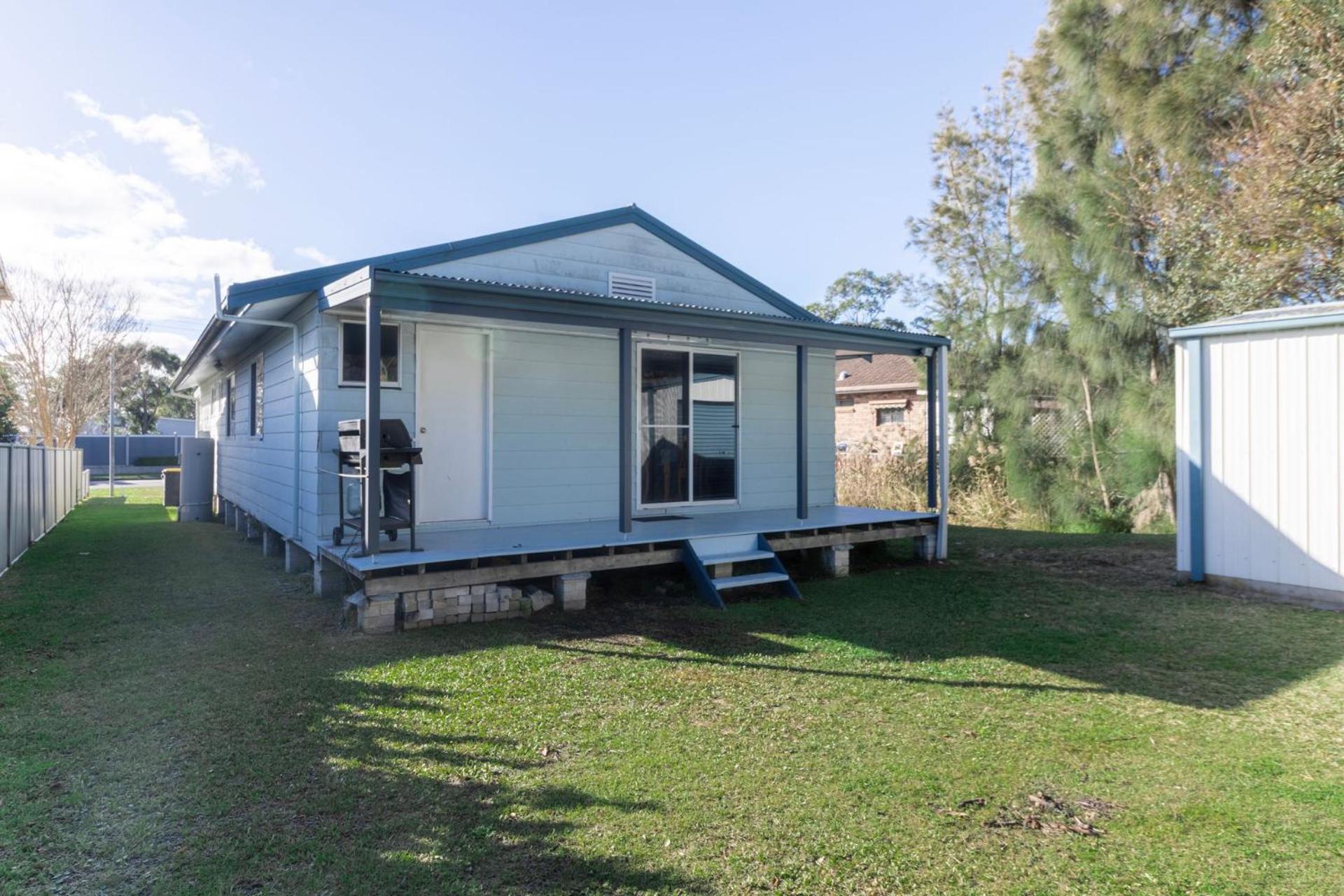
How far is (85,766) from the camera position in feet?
10.1

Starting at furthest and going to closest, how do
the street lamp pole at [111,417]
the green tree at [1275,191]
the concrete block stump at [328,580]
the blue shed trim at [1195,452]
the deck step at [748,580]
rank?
the street lamp pole at [111,417] < the green tree at [1275,191] < the blue shed trim at [1195,452] < the concrete block stump at [328,580] < the deck step at [748,580]

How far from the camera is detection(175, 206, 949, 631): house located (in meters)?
5.68

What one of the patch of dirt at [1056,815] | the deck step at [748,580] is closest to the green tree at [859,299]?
the deck step at [748,580]

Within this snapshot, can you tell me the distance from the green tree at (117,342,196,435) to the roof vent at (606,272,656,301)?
40.3 metres

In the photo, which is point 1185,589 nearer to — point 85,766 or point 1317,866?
→ point 1317,866

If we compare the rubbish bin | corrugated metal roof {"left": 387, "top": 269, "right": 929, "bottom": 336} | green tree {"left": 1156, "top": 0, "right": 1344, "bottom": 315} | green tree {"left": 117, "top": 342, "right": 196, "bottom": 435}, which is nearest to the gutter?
corrugated metal roof {"left": 387, "top": 269, "right": 929, "bottom": 336}

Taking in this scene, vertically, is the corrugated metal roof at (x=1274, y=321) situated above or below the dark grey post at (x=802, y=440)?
above

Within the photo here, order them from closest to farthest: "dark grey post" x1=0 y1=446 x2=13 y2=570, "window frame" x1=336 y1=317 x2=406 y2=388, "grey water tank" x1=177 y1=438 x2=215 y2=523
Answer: "window frame" x1=336 y1=317 x2=406 y2=388, "dark grey post" x1=0 y1=446 x2=13 y2=570, "grey water tank" x1=177 y1=438 x2=215 y2=523

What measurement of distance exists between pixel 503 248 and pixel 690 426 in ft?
8.69

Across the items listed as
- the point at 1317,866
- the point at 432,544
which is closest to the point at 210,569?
the point at 432,544

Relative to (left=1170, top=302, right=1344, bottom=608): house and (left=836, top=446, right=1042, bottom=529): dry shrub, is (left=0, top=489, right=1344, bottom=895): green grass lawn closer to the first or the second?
(left=1170, top=302, right=1344, bottom=608): house

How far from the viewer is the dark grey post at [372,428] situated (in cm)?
515

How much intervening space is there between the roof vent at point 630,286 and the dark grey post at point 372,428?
10.7 ft

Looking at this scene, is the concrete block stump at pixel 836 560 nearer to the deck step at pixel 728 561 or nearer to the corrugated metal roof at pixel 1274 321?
the deck step at pixel 728 561
